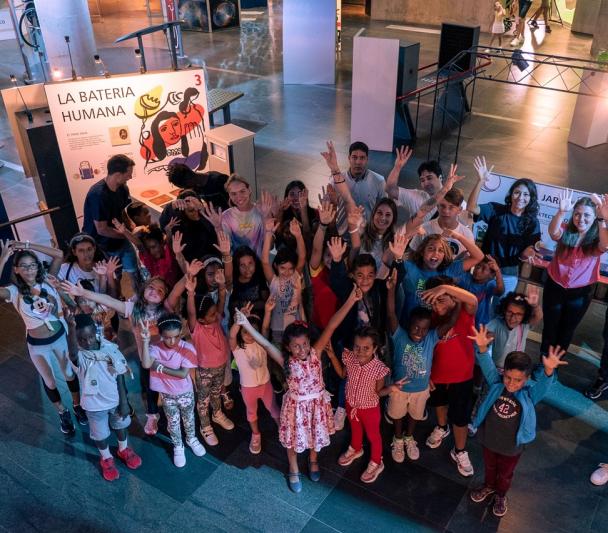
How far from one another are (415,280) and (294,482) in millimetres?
1664

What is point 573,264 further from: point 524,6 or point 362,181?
point 524,6

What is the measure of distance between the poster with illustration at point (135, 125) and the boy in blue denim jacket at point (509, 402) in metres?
4.32

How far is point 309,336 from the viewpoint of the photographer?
3986 millimetres

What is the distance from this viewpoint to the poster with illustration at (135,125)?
6.31 m

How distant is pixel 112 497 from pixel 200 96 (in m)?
4.54

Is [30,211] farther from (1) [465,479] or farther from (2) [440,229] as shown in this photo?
(1) [465,479]

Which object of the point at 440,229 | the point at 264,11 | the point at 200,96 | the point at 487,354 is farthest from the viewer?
the point at 264,11

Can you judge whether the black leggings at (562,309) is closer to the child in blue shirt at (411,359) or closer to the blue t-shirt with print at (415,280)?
the blue t-shirt with print at (415,280)

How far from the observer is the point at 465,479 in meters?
4.27

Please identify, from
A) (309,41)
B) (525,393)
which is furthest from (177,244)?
(309,41)

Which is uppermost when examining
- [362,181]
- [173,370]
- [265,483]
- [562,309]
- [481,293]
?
[362,181]

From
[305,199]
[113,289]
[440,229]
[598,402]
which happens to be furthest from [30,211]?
[598,402]

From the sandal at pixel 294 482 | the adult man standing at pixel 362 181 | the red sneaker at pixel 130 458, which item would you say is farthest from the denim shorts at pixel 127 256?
the sandal at pixel 294 482

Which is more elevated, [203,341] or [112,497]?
[203,341]
